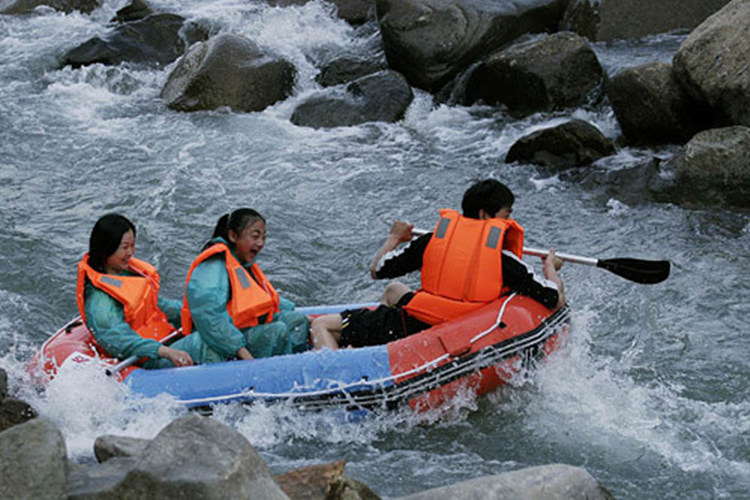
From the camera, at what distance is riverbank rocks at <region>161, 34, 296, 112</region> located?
11.1 m

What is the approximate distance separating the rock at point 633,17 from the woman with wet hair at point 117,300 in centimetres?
764

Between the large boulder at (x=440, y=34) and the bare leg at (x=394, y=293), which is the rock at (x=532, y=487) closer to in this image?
the bare leg at (x=394, y=293)

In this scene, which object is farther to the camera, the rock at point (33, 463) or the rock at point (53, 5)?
the rock at point (53, 5)

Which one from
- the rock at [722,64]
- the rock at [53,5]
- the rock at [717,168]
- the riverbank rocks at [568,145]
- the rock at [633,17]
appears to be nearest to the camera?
the rock at [717,168]

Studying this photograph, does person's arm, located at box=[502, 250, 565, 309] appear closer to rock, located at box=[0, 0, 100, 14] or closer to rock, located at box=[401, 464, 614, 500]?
rock, located at box=[401, 464, 614, 500]

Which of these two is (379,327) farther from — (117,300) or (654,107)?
(654,107)

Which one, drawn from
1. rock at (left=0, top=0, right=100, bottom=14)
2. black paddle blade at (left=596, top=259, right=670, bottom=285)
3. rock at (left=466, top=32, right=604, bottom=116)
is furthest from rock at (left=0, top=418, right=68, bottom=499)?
rock at (left=0, top=0, right=100, bottom=14)

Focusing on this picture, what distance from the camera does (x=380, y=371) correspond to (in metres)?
5.14

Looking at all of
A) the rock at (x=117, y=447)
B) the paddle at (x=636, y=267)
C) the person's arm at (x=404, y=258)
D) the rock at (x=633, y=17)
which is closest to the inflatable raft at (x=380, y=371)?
the person's arm at (x=404, y=258)

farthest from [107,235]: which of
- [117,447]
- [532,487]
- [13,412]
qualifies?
[532,487]

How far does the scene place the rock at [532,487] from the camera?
147 inches

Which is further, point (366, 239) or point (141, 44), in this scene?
point (141, 44)

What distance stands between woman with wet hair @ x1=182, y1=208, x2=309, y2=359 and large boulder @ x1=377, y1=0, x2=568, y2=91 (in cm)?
620

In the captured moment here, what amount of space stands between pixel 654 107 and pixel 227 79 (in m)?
4.42
